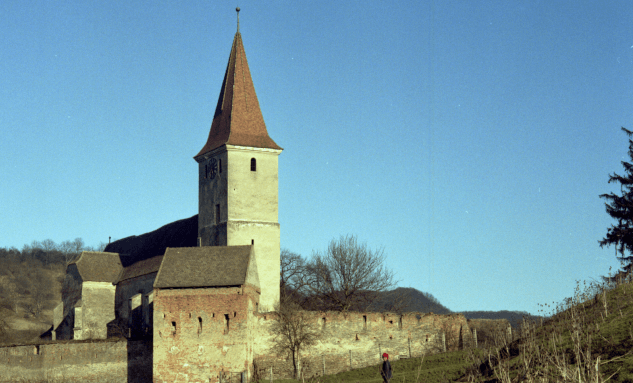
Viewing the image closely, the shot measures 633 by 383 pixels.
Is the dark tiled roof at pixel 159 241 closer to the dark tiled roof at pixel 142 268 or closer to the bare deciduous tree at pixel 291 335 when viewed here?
the dark tiled roof at pixel 142 268

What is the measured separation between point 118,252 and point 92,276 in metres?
5.68

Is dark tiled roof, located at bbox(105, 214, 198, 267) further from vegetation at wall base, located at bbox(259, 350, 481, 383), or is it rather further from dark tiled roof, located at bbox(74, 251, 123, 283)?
vegetation at wall base, located at bbox(259, 350, 481, 383)

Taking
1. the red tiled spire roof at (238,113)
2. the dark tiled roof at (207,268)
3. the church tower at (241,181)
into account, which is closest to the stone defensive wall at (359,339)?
the dark tiled roof at (207,268)

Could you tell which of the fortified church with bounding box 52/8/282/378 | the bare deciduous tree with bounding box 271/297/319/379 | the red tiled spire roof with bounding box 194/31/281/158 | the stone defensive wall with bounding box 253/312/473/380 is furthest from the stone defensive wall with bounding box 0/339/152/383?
the red tiled spire roof with bounding box 194/31/281/158

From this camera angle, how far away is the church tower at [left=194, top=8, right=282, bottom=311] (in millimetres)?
42281

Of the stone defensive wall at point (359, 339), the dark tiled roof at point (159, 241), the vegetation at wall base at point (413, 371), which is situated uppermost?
the dark tiled roof at point (159, 241)

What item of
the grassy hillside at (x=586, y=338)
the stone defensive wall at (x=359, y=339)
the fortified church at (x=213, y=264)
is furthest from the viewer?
the stone defensive wall at (x=359, y=339)

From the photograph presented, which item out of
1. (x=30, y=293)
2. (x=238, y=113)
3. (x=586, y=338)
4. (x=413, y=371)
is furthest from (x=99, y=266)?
(x=30, y=293)

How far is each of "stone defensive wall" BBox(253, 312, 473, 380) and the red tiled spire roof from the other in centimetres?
1228

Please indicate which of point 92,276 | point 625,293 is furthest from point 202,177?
point 625,293

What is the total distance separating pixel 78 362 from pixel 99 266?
14.0 meters

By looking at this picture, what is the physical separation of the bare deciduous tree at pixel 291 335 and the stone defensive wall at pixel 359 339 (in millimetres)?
247

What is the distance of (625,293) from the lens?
2462cm

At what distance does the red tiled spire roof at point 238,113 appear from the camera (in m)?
44.7
